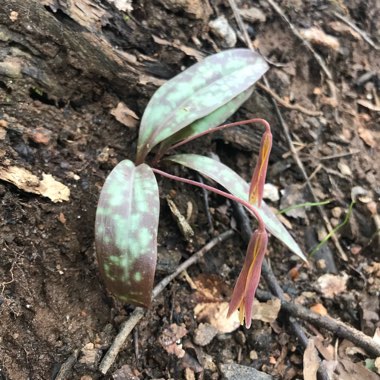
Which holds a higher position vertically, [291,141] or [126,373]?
[291,141]

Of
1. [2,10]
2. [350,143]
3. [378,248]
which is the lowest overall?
[378,248]

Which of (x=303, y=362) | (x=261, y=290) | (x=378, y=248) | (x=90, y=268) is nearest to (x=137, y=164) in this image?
(x=90, y=268)

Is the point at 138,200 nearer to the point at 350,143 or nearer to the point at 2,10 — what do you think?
the point at 2,10

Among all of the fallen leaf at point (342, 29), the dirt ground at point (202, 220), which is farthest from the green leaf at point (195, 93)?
the fallen leaf at point (342, 29)

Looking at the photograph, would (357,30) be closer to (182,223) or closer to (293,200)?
(293,200)

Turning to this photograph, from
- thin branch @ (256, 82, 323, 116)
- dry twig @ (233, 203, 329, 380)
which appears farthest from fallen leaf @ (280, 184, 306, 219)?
thin branch @ (256, 82, 323, 116)

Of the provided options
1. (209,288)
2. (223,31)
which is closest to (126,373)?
(209,288)

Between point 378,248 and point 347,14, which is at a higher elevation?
point 347,14

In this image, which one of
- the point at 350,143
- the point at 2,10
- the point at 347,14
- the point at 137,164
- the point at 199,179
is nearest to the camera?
the point at 2,10

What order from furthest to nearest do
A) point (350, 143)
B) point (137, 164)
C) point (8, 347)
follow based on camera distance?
point (350, 143) < point (137, 164) < point (8, 347)
